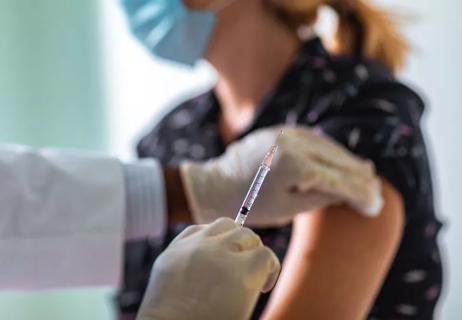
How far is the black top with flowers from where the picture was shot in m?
0.93

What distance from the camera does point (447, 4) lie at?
1.40 m

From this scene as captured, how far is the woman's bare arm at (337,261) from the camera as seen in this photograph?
2.61 ft

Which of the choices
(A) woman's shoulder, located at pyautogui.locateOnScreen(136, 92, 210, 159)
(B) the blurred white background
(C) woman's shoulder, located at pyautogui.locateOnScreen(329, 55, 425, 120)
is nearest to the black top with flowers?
(C) woman's shoulder, located at pyautogui.locateOnScreen(329, 55, 425, 120)

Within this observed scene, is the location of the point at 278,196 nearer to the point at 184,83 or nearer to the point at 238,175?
the point at 238,175

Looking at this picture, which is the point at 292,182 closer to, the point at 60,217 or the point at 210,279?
the point at 60,217

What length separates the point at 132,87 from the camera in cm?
193

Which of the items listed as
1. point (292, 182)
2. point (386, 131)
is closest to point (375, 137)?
point (386, 131)

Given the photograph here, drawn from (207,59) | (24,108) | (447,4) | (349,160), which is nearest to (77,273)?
(349,160)

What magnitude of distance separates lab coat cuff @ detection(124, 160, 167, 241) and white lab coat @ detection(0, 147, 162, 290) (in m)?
0.01

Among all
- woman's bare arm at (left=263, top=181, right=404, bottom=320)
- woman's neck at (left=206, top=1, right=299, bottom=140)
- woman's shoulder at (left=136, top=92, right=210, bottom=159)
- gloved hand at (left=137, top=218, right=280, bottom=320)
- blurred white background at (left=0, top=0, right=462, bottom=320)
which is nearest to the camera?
gloved hand at (left=137, top=218, right=280, bottom=320)

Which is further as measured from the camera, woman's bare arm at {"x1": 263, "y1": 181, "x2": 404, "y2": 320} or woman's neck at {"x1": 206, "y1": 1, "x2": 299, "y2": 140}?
woman's neck at {"x1": 206, "y1": 1, "x2": 299, "y2": 140}

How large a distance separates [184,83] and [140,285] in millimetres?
834

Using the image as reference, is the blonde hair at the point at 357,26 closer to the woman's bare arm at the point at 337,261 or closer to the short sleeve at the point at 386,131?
the short sleeve at the point at 386,131

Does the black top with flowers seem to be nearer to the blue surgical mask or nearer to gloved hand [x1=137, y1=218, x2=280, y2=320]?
the blue surgical mask
